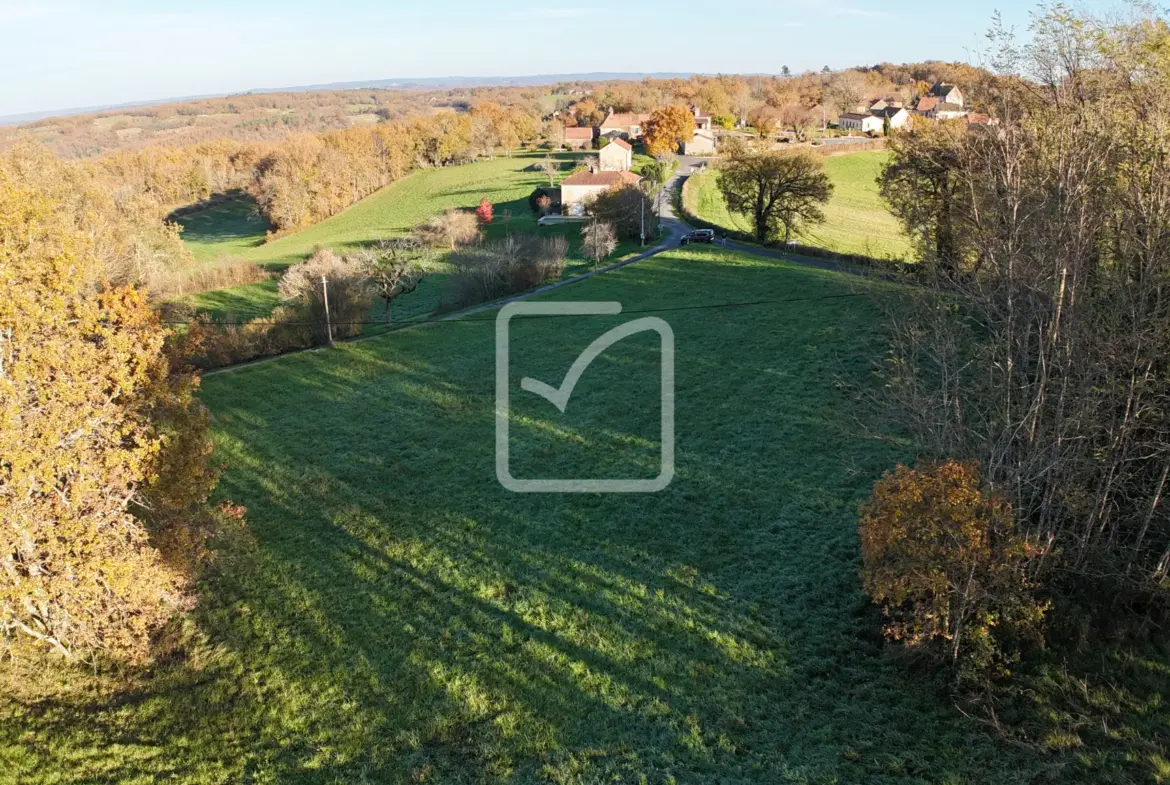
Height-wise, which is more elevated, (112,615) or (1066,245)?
(1066,245)

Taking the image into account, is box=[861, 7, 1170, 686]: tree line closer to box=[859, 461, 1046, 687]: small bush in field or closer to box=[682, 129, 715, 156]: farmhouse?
box=[859, 461, 1046, 687]: small bush in field

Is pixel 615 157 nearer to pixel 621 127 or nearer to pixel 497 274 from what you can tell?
pixel 621 127

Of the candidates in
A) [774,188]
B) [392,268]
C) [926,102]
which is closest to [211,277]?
[392,268]

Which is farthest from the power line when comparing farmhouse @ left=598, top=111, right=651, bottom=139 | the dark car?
farmhouse @ left=598, top=111, right=651, bottom=139

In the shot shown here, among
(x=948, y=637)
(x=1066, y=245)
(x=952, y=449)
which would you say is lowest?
(x=948, y=637)

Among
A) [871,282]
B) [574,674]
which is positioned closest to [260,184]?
[871,282]

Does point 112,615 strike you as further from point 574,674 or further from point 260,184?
point 260,184
